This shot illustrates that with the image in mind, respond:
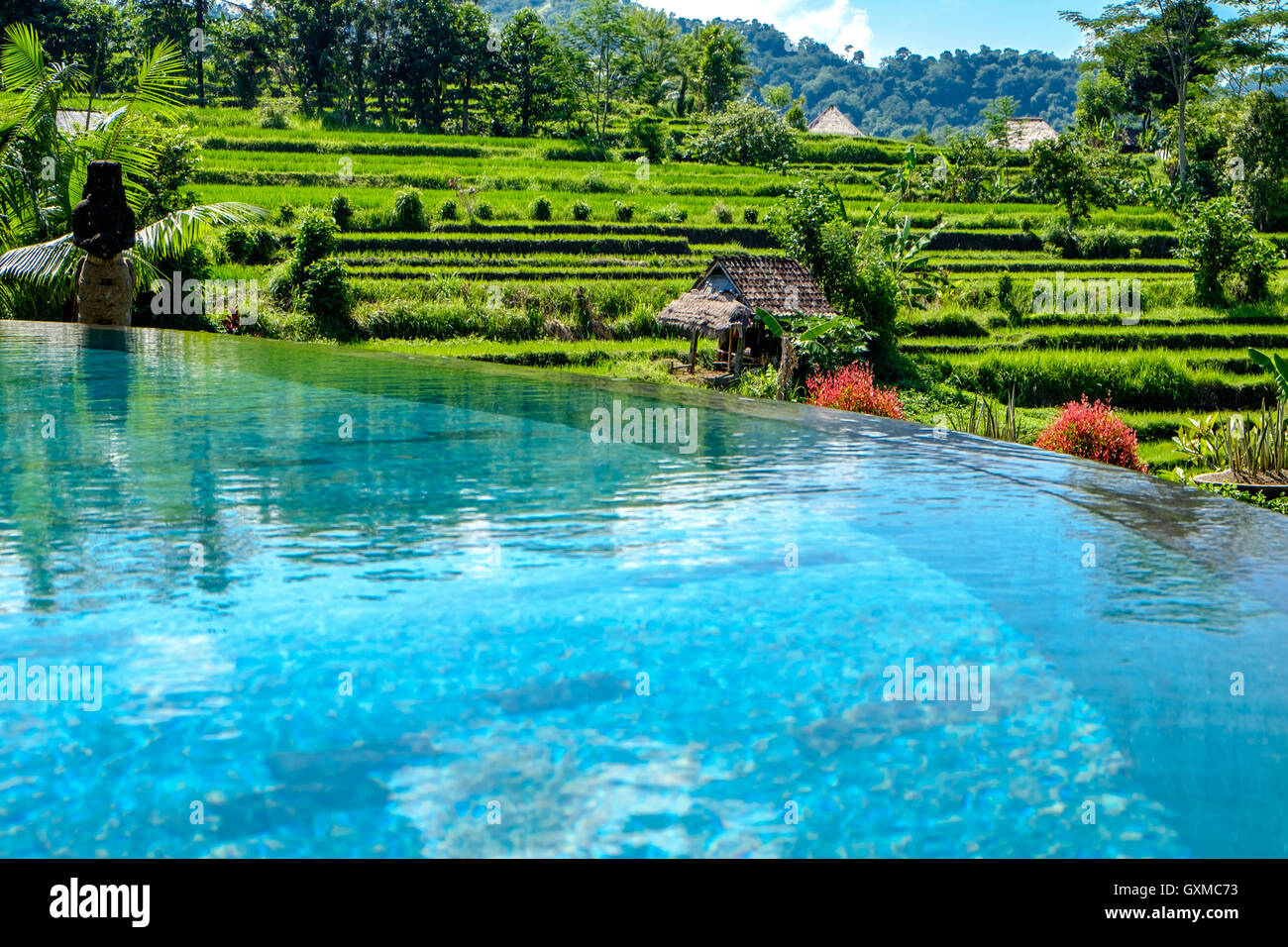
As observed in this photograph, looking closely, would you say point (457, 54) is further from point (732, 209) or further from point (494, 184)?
point (732, 209)

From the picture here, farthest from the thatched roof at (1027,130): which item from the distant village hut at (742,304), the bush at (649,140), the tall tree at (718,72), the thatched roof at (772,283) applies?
the distant village hut at (742,304)

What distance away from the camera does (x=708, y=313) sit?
23719mm

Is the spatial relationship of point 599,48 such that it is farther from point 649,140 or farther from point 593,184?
point 593,184

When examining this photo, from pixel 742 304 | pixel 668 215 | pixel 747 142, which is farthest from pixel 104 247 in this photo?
pixel 747 142

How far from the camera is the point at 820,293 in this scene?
25109mm

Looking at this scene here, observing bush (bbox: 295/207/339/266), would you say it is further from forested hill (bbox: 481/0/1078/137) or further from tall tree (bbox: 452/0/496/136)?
forested hill (bbox: 481/0/1078/137)

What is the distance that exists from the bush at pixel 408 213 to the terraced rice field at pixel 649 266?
0.32m

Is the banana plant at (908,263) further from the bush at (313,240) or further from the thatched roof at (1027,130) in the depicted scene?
the thatched roof at (1027,130)

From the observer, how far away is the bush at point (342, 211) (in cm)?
3136

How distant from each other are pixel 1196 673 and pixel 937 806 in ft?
5.75

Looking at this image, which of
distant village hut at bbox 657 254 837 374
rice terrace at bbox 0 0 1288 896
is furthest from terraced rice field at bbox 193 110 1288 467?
distant village hut at bbox 657 254 837 374

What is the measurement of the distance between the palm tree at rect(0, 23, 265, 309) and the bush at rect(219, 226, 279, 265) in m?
10.1

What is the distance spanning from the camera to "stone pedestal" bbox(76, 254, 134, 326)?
15.1 metres
